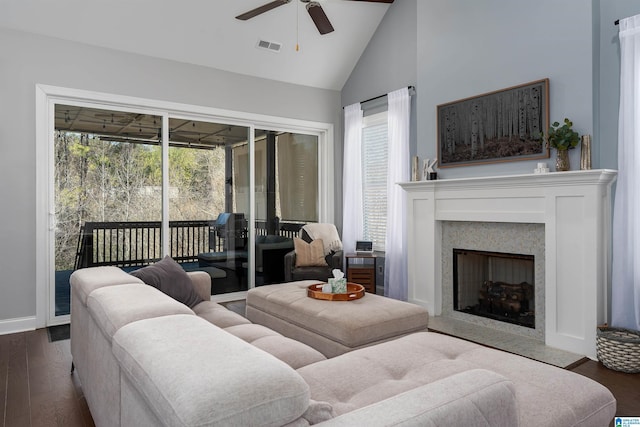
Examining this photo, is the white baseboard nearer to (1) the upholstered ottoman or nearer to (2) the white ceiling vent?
(1) the upholstered ottoman

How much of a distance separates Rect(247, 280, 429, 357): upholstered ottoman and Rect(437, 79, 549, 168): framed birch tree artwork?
1770 millimetres

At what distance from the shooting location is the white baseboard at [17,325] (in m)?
3.77

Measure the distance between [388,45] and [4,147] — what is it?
4.24 meters

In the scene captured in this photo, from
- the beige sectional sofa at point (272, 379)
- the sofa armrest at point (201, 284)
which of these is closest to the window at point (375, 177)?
the sofa armrest at point (201, 284)

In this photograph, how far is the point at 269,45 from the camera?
4.87 meters

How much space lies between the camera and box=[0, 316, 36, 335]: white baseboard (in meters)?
3.77

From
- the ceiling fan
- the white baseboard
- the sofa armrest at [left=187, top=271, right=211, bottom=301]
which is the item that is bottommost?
the white baseboard

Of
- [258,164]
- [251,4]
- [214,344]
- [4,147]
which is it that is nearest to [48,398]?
[214,344]

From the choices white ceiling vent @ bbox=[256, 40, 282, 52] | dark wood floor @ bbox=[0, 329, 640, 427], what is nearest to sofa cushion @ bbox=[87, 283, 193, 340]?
dark wood floor @ bbox=[0, 329, 640, 427]

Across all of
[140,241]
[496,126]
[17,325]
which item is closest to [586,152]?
[496,126]

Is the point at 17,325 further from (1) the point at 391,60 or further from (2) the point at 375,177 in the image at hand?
(1) the point at 391,60

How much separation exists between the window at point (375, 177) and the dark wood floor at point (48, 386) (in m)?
2.81

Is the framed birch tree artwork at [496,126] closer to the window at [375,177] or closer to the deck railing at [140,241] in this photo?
the window at [375,177]

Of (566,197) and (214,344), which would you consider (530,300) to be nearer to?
(566,197)
